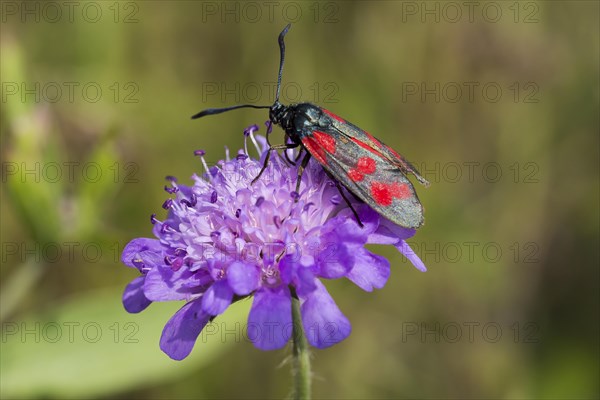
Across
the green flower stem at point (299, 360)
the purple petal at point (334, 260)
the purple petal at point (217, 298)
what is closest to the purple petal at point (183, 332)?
the purple petal at point (217, 298)

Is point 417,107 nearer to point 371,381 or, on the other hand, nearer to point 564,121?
point 564,121

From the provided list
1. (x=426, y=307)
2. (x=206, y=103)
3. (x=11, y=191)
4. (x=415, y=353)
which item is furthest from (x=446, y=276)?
(x=11, y=191)

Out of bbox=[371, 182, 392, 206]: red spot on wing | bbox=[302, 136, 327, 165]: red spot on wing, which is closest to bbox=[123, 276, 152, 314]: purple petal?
bbox=[302, 136, 327, 165]: red spot on wing

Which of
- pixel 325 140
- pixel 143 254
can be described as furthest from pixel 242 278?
pixel 325 140

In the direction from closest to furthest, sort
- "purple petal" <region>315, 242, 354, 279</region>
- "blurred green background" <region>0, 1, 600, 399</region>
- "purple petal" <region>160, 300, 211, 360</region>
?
"purple petal" <region>315, 242, 354, 279</region>
"purple petal" <region>160, 300, 211, 360</region>
"blurred green background" <region>0, 1, 600, 399</region>

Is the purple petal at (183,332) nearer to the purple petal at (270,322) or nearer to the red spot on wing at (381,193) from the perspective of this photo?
the purple petal at (270,322)

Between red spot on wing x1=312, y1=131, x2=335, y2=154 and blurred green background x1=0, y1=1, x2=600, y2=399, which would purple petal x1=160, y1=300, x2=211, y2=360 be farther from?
blurred green background x1=0, y1=1, x2=600, y2=399
